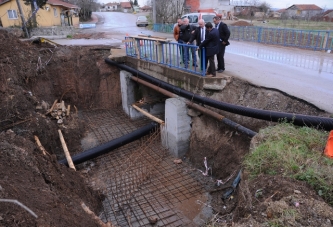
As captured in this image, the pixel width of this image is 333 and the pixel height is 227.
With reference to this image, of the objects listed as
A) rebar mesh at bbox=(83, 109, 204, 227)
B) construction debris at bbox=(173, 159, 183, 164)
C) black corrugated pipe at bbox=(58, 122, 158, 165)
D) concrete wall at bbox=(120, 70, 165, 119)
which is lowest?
rebar mesh at bbox=(83, 109, 204, 227)

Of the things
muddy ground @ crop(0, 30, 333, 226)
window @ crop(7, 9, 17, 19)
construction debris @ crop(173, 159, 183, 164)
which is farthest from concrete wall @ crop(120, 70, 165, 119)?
window @ crop(7, 9, 17, 19)

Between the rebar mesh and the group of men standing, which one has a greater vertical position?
the group of men standing

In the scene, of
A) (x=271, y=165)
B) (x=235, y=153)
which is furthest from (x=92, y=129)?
(x=271, y=165)

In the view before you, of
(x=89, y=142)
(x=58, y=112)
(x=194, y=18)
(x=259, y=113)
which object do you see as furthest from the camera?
(x=194, y=18)

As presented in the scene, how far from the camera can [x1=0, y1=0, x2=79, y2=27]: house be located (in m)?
28.9

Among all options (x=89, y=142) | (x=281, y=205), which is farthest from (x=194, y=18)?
(x=281, y=205)

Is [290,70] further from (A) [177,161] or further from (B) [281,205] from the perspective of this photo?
(B) [281,205]

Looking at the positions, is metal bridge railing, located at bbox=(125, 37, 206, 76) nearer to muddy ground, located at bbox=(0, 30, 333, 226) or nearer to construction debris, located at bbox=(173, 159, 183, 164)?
muddy ground, located at bbox=(0, 30, 333, 226)

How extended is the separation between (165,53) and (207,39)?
3092 mm

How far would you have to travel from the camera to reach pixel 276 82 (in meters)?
7.37

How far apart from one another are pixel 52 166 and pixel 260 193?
402 cm

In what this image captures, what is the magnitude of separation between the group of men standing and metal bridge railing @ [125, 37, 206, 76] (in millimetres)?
83

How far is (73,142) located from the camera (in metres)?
9.56

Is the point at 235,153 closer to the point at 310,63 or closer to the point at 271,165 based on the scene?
the point at 271,165
